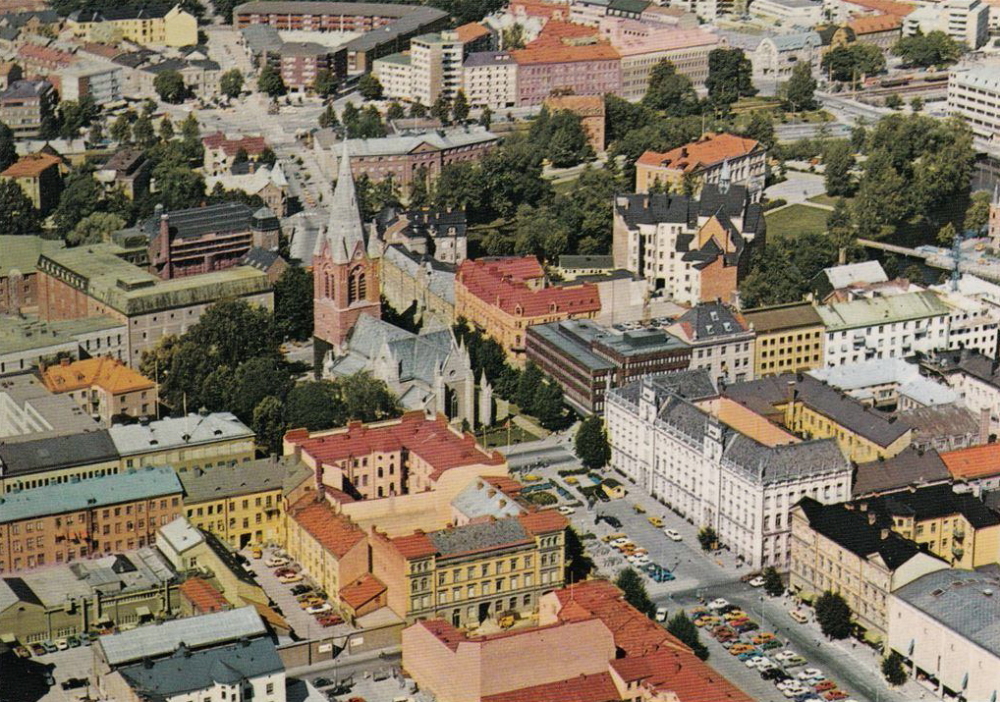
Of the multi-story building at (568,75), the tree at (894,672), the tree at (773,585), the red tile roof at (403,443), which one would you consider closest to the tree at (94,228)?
the red tile roof at (403,443)

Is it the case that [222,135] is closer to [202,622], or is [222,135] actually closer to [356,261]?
[356,261]

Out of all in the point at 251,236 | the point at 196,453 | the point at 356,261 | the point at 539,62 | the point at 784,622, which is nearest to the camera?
the point at 784,622

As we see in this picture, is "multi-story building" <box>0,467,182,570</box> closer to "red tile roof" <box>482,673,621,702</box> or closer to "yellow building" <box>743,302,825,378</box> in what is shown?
"red tile roof" <box>482,673,621,702</box>

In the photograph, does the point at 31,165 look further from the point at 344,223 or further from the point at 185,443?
the point at 185,443

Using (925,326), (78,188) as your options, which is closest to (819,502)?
(925,326)

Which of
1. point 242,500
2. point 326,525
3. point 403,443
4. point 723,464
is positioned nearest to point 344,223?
point 403,443
